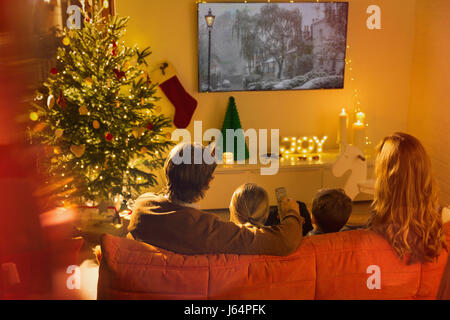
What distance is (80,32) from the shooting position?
3527 millimetres

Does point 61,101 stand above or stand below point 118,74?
below

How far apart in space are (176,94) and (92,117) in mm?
1123

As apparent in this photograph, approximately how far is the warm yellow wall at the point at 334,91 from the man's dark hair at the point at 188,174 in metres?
2.62

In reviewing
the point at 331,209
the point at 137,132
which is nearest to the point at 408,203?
the point at 331,209

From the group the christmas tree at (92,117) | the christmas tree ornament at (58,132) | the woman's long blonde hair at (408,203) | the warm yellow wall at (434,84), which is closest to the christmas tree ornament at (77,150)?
the christmas tree at (92,117)

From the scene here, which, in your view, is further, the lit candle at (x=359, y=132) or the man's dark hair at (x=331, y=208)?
the lit candle at (x=359, y=132)

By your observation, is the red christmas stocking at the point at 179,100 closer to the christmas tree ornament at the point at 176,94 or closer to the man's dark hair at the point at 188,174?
the christmas tree ornament at the point at 176,94

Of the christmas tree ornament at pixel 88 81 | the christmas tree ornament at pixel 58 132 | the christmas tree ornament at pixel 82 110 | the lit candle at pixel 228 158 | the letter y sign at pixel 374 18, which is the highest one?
the letter y sign at pixel 374 18

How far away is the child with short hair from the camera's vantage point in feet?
7.05

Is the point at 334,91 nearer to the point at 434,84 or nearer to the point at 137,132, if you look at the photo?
the point at 434,84

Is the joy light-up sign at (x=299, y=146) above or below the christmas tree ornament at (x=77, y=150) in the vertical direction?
below

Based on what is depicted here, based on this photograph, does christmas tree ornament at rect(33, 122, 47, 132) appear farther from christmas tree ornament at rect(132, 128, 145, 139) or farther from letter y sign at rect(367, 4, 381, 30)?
letter y sign at rect(367, 4, 381, 30)

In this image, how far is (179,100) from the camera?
178 inches

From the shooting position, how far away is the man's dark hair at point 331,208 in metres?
2.15
